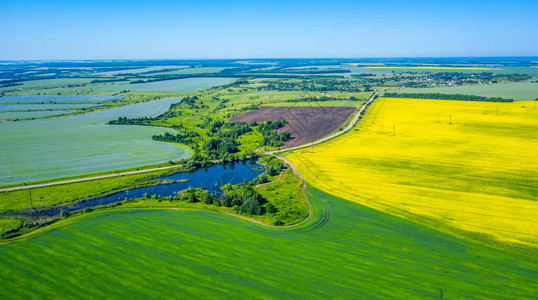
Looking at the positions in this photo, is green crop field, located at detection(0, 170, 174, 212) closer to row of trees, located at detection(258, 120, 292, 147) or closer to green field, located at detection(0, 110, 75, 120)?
row of trees, located at detection(258, 120, 292, 147)

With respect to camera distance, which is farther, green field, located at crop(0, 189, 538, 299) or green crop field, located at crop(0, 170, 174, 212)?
green crop field, located at crop(0, 170, 174, 212)

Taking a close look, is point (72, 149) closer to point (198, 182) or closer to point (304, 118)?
point (198, 182)

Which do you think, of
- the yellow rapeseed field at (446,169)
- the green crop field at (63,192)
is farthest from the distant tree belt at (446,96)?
the green crop field at (63,192)

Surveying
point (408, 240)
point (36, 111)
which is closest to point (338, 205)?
point (408, 240)

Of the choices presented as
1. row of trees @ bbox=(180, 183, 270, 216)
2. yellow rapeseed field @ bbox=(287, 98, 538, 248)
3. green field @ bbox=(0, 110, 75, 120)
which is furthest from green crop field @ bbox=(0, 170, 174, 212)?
green field @ bbox=(0, 110, 75, 120)

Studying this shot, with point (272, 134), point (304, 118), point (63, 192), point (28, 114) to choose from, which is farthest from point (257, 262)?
point (28, 114)

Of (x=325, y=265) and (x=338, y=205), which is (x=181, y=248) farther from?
(x=338, y=205)
